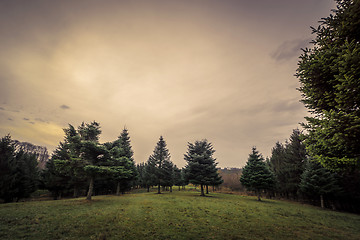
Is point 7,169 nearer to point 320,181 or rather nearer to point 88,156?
point 88,156

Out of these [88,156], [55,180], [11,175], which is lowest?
[55,180]

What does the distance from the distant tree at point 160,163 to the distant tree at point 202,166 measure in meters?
7.59

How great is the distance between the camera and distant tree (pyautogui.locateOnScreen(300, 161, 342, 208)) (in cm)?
2609

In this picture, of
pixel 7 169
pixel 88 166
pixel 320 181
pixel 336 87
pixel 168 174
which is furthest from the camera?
pixel 168 174

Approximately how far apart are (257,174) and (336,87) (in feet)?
80.3

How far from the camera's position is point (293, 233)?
10188 mm

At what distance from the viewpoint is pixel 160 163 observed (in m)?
38.7

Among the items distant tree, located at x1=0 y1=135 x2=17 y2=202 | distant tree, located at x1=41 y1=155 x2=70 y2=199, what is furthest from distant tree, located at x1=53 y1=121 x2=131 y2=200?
distant tree, located at x1=41 y1=155 x2=70 y2=199

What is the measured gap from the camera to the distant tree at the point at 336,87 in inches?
269

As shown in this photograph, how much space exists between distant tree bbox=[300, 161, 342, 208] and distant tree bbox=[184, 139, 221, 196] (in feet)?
59.5

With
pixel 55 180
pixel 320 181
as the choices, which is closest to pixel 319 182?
pixel 320 181

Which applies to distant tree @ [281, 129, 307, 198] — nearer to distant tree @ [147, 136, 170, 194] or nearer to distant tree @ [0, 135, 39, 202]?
distant tree @ [147, 136, 170, 194]

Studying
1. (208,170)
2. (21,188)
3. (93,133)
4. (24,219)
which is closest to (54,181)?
(21,188)

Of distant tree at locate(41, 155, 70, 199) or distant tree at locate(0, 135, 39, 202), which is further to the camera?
distant tree at locate(41, 155, 70, 199)
